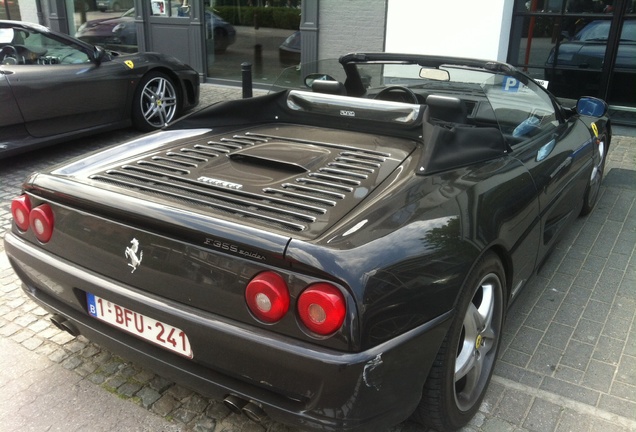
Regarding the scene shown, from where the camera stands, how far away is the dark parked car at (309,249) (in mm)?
1885

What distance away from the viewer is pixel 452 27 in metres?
8.41

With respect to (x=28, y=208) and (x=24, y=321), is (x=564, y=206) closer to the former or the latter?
(x=28, y=208)

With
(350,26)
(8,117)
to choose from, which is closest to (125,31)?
(350,26)

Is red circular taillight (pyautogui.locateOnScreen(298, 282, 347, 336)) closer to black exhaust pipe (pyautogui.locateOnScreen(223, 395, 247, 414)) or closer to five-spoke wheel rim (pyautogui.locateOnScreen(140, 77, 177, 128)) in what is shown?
black exhaust pipe (pyautogui.locateOnScreen(223, 395, 247, 414))

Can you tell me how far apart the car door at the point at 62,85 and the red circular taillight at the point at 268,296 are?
485cm

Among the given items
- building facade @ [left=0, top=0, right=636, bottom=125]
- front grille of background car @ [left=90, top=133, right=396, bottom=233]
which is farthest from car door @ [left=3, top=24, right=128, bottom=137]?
building facade @ [left=0, top=0, right=636, bottom=125]

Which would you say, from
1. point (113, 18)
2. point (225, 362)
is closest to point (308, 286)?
point (225, 362)

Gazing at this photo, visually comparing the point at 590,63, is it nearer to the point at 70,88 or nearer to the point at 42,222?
the point at 70,88

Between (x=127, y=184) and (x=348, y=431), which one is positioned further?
(x=127, y=184)

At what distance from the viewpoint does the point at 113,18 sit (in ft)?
38.7

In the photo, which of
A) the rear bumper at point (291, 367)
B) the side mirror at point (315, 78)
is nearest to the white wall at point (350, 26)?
the side mirror at point (315, 78)

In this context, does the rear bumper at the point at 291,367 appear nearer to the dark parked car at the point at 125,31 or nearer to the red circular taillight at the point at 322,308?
the red circular taillight at the point at 322,308

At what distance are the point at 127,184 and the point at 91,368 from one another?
1.02 metres

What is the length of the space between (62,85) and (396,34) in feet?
16.2
